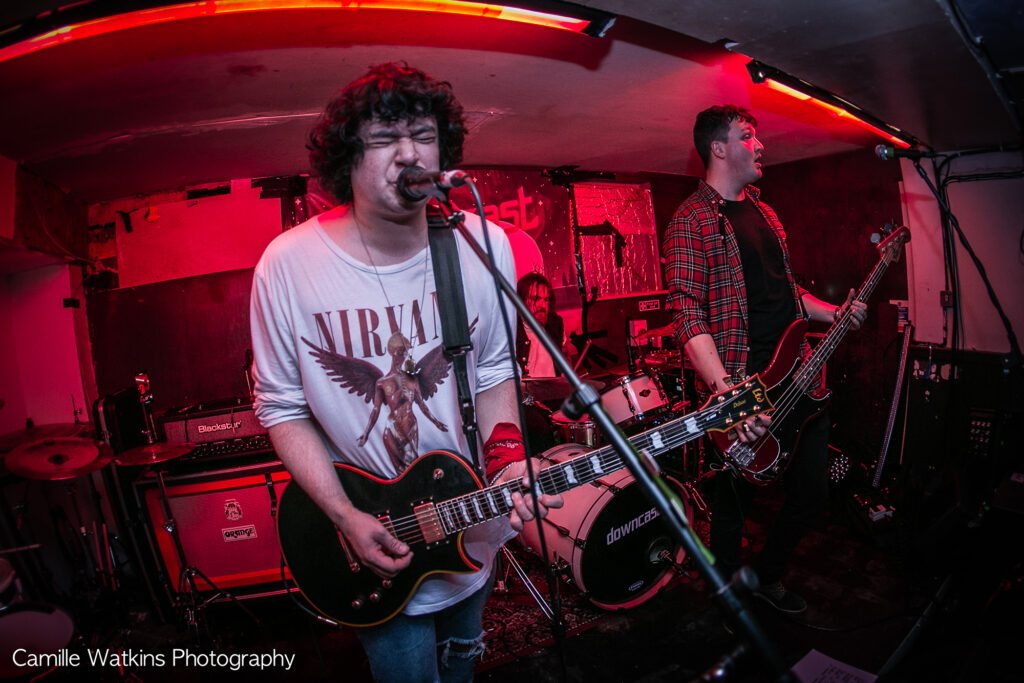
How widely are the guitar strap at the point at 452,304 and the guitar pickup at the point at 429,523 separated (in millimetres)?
188

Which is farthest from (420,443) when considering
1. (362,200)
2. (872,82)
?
(872,82)

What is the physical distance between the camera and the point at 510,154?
15.6 ft

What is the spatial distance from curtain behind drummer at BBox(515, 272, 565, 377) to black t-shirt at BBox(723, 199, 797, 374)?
220 centimetres

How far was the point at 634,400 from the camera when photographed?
351cm

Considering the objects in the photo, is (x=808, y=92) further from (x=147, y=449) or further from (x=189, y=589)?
(x=189, y=589)

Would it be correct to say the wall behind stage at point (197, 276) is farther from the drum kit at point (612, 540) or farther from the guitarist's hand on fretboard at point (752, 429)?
the guitarist's hand on fretboard at point (752, 429)

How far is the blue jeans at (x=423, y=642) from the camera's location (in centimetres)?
149

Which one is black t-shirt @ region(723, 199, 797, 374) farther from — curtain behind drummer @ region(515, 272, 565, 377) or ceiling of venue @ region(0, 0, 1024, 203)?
curtain behind drummer @ region(515, 272, 565, 377)

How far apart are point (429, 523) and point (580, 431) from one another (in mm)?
2331

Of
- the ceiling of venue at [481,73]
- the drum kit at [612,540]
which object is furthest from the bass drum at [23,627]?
the drum kit at [612,540]

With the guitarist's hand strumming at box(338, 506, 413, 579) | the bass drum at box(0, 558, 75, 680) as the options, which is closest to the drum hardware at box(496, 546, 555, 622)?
the guitarist's hand strumming at box(338, 506, 413, 579)

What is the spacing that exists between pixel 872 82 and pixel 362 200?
256cm

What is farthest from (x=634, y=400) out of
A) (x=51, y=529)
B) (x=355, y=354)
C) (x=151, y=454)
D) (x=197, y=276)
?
(x=51, y=529)

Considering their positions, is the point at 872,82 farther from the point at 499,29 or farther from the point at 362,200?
the point at 362,200
